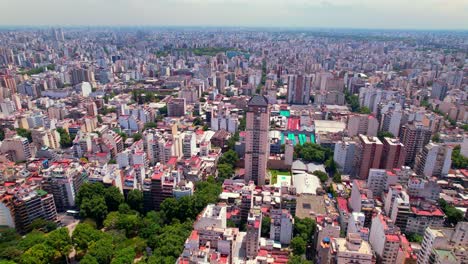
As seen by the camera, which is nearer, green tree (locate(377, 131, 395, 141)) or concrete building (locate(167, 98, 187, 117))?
green tree (locate(377, 131, 395, 141))

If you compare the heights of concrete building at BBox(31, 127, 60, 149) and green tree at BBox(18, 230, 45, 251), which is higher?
concrete building at BBox(31, 127, 60, 149)

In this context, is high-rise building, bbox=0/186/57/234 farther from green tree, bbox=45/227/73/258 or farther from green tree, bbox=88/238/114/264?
green tree, bbox=88/238/114/264

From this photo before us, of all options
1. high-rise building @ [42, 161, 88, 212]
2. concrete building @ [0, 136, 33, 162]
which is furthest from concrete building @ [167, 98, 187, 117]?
high-rise building @ [42, 161, 88, 212]

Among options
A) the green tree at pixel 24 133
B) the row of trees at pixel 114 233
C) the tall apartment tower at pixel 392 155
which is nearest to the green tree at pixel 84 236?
the row of trees at pixel 114 233

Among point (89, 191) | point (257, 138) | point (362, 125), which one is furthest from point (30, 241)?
point (362, 125)

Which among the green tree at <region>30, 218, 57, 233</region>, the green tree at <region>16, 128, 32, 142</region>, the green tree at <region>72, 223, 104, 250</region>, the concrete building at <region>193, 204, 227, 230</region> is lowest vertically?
the green tree at <region>30, 218, 57, 233</region>

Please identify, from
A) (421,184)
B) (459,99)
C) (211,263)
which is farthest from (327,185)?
(459,99)

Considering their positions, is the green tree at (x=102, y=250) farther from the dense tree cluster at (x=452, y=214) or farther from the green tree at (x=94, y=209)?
the dense tree cluster at (x=452, y=214)
